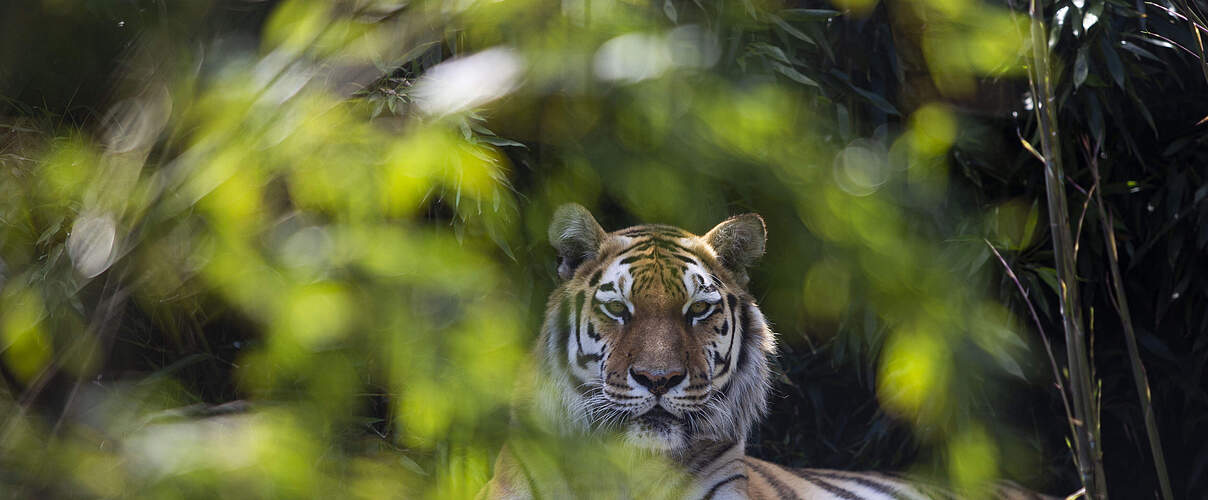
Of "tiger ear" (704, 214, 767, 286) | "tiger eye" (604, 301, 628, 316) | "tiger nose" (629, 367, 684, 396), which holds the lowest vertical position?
"tiger nose" (629, 367, 684, 396)

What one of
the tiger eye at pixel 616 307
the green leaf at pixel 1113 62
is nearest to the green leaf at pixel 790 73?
the tiger eye at pixel 616 307

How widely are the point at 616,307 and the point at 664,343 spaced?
4.3 inches

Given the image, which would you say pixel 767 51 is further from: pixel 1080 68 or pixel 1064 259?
pixel 1080 68

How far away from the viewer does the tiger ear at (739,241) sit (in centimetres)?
141

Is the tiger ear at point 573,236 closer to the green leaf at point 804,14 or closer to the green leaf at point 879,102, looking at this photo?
the green leaf at point 804,14

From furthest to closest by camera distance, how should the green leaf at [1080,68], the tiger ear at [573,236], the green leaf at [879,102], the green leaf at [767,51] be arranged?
the green leaf at [1080,68] < the green leaf at [879,102] < the tiger ear at [573,236] < the green leaf at [767,51]

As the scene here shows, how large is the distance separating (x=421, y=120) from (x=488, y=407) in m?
0.23

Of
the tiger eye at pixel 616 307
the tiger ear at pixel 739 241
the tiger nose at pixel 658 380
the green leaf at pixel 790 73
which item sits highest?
the green leaf at pixel 790 73

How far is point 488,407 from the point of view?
71 cm

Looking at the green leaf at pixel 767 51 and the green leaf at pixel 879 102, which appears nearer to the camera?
the green leaf at pixel 767 51

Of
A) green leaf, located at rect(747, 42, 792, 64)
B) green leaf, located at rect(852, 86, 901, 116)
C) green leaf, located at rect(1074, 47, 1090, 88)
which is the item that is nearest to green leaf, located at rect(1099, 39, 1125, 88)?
green leaf, located at rect(1074, 47, 1090, 88)

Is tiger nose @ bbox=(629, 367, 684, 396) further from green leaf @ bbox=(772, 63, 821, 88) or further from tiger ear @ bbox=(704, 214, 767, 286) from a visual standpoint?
green leaf @ bbox=(772, 63, 821, 88)

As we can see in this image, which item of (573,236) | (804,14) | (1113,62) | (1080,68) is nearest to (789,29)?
(804,14)

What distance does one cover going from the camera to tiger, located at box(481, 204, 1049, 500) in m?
1.45
